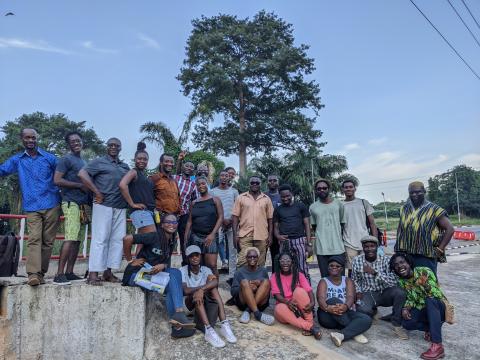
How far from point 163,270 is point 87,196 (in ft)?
4.33

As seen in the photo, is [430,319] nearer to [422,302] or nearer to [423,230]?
[422,302]

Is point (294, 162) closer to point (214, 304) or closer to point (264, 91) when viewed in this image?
point (264, 91)

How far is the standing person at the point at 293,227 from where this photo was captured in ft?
16.8

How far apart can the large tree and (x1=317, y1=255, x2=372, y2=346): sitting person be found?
17.0 meters

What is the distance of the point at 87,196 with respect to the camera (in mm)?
4555

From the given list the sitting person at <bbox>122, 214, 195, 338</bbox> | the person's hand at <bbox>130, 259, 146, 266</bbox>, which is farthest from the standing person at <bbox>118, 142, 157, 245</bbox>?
the person's hand at <bbox>130, 259, 146, 266</bbox>

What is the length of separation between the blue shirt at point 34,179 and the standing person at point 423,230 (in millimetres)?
4350

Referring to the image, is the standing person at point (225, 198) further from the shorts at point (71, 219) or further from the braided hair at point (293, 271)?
the shorts at point (71, 219)

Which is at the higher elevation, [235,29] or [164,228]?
[235,29]

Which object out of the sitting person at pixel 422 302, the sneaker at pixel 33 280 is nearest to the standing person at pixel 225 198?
the sitting person at pixel 422 302

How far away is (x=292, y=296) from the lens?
15.5ft

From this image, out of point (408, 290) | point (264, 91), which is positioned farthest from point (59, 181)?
point (264, 91)

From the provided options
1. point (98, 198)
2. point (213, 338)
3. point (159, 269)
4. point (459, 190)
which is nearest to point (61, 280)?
point (98, 198)

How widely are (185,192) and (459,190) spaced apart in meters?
64.4
